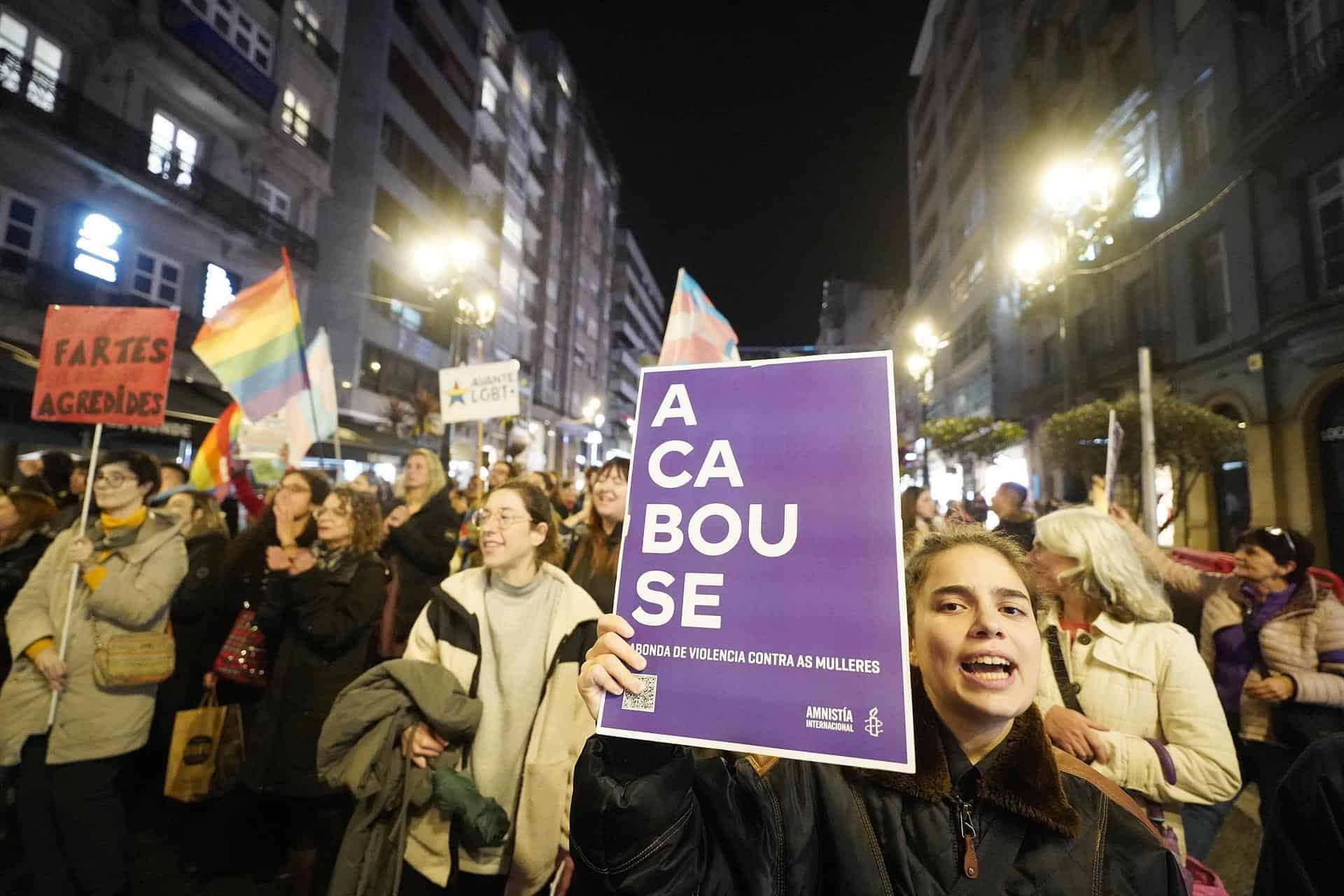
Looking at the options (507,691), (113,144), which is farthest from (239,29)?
(507,691)

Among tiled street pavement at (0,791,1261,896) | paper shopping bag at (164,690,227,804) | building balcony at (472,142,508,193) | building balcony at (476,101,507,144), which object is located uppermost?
building balcony at (476,101,507,144)

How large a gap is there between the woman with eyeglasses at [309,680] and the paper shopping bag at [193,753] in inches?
17.3

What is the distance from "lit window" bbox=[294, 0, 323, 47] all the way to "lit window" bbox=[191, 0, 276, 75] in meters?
→ 1.60

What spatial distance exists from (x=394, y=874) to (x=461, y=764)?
0.44 meters

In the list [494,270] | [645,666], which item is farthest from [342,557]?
[494,270]

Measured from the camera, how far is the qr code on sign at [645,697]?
1.48 m

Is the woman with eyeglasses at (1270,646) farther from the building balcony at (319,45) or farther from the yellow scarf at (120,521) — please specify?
the building balcony at (319,45)

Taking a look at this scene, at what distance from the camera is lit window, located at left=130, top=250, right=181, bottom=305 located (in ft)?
54.7

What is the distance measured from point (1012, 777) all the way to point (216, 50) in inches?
945

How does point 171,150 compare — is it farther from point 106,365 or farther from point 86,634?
point 86,634

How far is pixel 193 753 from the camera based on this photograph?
3771 mm

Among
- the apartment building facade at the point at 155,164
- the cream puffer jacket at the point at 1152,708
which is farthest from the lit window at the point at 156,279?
the cream puffer jacket at the point at 1152,708

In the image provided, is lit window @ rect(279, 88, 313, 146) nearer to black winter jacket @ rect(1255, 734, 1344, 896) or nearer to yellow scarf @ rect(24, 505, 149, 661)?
yellow scarf @ rect(24, 505, 149, 661)

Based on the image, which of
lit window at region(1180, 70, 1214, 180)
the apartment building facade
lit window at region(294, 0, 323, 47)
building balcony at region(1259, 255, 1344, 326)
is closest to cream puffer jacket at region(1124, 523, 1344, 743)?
building balcony at region(1259, 255, 1344, 326)
